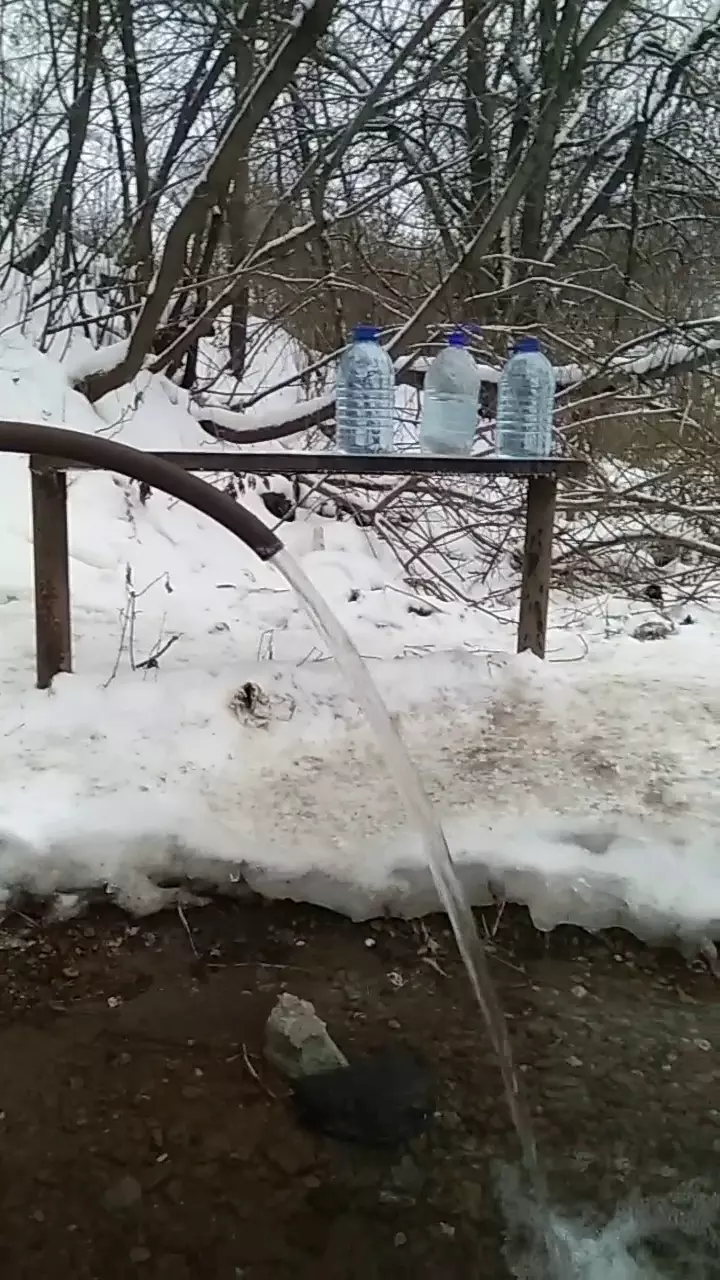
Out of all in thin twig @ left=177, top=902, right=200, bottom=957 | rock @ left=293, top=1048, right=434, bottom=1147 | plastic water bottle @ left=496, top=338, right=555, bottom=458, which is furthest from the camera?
plastic water bottle @ left=496, top=338, right=555, bottom=458

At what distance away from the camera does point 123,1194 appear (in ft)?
3.52

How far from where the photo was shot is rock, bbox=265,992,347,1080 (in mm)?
1249

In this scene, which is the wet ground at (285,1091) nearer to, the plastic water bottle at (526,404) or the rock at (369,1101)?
the rock at (369,1101)

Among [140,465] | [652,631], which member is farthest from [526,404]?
[140,465]

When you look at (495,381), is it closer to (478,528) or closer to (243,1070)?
(478,528)

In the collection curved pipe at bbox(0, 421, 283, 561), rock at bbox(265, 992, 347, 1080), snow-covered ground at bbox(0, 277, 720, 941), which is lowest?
rock at bbox(265, 992, 347, 1080)

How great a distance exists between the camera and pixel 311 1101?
121cm

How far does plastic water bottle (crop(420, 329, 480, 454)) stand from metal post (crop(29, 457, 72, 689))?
0.91 metres

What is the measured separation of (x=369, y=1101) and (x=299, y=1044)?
121 mm

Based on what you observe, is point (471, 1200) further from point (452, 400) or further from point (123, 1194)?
point (452, 400)

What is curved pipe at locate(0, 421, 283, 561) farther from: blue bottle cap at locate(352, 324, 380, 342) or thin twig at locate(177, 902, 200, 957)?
blue bottle cap at locate(352, 324, 380, 342)

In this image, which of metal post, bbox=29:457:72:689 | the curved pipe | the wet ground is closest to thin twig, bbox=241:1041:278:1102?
the wet ground

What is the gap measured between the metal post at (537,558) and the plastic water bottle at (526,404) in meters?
0.10

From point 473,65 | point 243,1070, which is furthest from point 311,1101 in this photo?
point 473,65
